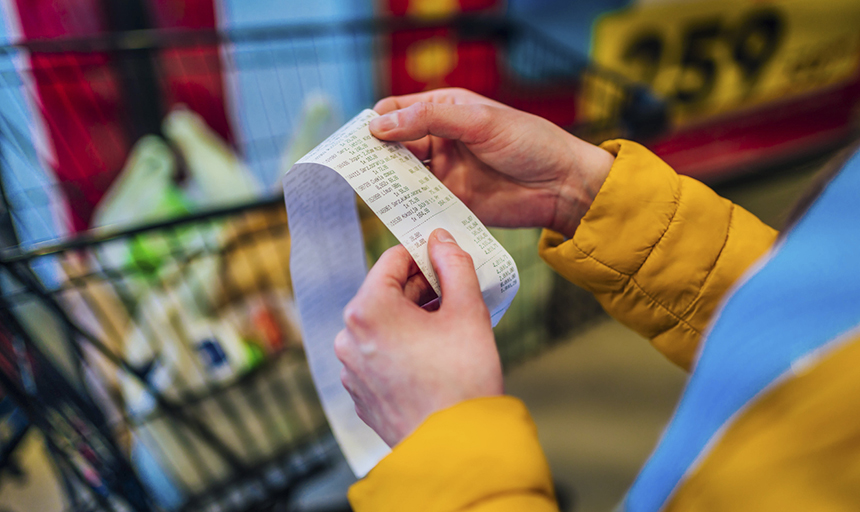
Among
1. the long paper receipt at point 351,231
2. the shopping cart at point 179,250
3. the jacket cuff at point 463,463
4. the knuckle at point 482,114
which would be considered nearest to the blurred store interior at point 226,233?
the shopping cart at point 179,250

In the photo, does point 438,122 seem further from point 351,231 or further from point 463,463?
point 463,463

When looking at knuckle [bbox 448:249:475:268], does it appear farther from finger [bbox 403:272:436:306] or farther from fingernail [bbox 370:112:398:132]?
fingernail [bbox 370:112:398:132]

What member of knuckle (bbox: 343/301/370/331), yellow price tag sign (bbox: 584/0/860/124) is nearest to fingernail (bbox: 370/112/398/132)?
knuckle (bbox: 343/301/370/331)

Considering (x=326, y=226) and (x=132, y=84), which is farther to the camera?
(x=132, y=84)

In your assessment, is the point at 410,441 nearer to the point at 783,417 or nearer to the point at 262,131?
the point at 783,417

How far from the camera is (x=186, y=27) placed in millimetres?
1691

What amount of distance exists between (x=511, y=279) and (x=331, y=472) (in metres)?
0.98

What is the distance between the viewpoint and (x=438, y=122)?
20.9 inches

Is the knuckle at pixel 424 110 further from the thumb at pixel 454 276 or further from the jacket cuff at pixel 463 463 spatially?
the jacket cuff at pixel 463 463

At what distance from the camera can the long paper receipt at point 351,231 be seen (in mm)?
471

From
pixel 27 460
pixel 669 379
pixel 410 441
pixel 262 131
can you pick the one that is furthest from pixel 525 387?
pixel 262 131

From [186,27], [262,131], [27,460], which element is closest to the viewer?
[27,460]

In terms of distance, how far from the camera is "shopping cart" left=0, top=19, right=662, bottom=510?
2.65ft

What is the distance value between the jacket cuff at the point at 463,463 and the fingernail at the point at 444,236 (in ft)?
0.57
